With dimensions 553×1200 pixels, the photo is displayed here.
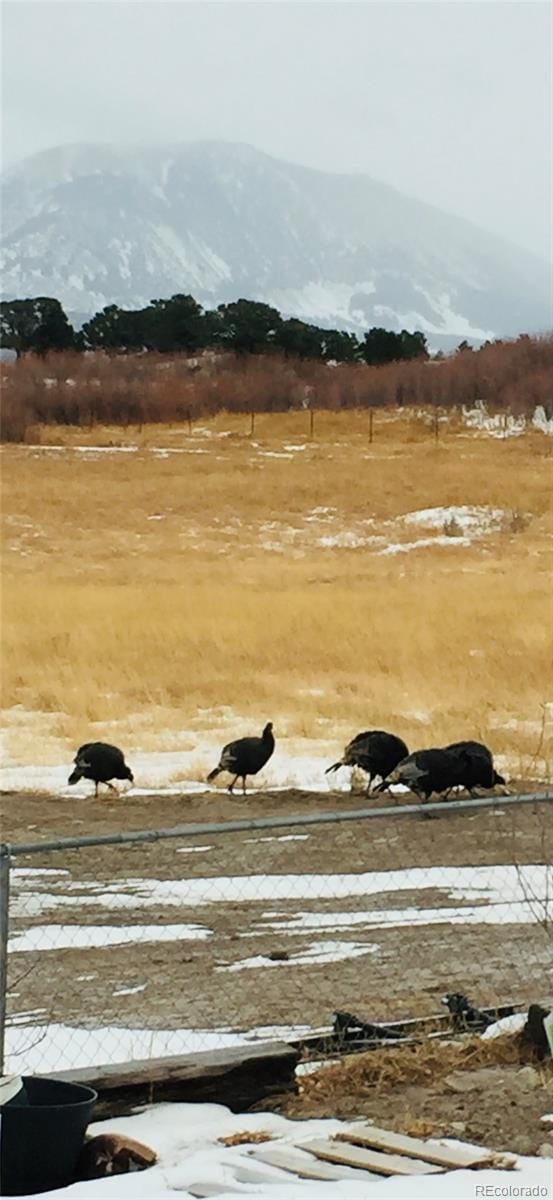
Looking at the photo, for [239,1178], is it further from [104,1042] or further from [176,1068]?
[104,1042]

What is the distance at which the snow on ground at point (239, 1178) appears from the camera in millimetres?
6266

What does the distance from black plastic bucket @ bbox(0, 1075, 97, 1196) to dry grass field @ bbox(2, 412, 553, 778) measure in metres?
12.8

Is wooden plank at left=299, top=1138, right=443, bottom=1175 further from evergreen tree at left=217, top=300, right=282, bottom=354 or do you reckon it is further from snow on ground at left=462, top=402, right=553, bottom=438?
evergreen tree at left=217, top=300, right=282, bottom=354

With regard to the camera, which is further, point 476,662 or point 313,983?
point 476,662

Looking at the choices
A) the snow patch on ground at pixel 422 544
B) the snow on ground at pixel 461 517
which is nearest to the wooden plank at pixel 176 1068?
the snow patch on ground at pixel 422 544

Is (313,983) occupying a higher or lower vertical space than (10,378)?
lower

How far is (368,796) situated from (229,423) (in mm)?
36127

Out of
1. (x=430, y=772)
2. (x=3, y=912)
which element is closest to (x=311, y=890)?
(x=430, y=772)

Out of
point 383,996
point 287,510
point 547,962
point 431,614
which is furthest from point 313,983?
point 287,510

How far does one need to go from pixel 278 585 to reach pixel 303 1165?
A: 91.6 ft

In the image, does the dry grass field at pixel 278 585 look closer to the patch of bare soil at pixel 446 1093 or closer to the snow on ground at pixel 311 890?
the snow on ground at pixel 311 890

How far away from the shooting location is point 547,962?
10469mm

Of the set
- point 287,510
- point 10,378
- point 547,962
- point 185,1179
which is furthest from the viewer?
point 10,378

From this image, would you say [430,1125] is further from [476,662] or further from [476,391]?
[476,391]
